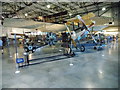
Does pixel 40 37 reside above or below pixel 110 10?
below

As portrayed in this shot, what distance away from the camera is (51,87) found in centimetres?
200

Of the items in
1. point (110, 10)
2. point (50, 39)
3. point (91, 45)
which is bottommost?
point (91, 45)

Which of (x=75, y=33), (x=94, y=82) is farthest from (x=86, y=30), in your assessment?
(x=94, y=82)

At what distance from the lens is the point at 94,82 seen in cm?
218

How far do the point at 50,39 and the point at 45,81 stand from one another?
25.0 feet

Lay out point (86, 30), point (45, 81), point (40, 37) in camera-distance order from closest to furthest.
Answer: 1. point (45, 81)
2. point (86, 30)
3. point (40, 37)

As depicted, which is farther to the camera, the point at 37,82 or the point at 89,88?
the point at 37,82

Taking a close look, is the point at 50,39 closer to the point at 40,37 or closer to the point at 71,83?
the point at 40,37

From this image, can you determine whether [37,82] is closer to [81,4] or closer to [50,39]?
[50,39]

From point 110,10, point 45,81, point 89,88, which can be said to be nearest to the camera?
point 89,88

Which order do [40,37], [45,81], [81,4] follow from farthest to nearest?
[40,37] → [81,4] → [45,81]

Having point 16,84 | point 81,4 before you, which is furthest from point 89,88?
point 81,4

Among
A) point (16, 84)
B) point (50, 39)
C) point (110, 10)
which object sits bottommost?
point (16, 84)

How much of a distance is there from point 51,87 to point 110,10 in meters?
11.3
